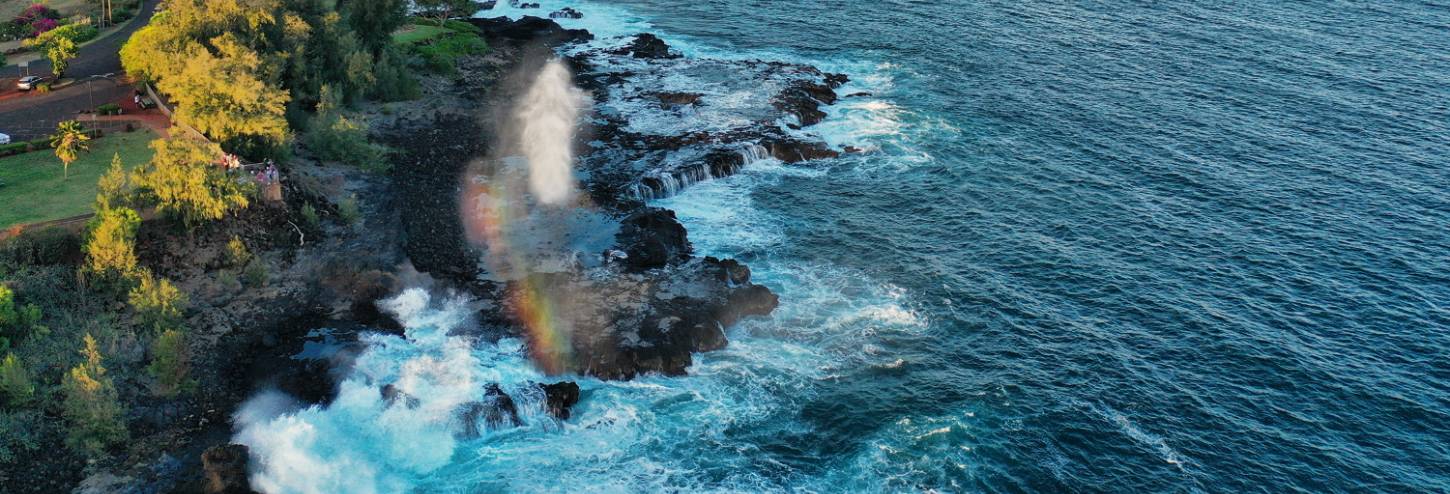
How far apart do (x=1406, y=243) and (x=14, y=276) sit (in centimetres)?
9595

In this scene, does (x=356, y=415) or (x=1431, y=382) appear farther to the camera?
(x=1431, y=382)

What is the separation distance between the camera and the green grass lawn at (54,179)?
68062mm

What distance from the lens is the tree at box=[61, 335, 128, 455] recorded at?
173 ft

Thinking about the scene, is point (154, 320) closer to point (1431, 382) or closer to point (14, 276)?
point (14, 276)

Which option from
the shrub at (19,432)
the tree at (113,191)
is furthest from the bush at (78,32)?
the shrub at (19,432)

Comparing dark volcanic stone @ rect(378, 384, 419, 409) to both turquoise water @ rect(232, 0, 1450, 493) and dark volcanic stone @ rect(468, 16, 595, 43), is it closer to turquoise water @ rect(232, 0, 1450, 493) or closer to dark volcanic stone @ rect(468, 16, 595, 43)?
turquoise water @ rect(232, 0, 1450, 493)

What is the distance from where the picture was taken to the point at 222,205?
69.2 m

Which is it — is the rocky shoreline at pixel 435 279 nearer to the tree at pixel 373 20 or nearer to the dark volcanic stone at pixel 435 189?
the dark volcanic stone at pixel 435 189

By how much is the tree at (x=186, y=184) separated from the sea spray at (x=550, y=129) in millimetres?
23740

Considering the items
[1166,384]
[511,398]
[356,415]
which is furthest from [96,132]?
[1166,384]

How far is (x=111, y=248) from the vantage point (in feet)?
208

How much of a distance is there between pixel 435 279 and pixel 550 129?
3035cm

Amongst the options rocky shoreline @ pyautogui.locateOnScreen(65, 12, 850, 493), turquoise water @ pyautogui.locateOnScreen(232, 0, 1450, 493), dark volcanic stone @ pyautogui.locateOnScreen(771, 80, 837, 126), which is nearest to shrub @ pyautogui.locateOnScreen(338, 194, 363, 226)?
rocky shoreline @ pyautogui.locateOnScreen(65, 12, 850, 493)

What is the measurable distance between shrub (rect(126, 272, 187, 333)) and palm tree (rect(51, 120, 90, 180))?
1793 centimetres
